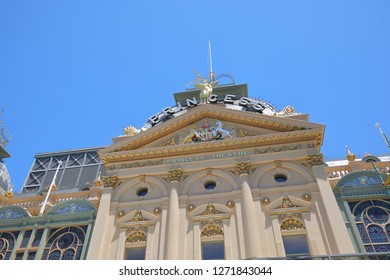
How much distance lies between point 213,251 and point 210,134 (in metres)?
8.68

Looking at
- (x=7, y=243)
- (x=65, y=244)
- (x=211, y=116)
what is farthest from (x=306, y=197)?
(x=7, y=243)

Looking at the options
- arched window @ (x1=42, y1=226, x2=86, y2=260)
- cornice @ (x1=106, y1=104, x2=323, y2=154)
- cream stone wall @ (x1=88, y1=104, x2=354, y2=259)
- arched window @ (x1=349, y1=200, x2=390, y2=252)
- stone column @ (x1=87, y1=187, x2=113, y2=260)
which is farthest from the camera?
cornice @ (x1=106, y1=104, x2=323, y2=154)

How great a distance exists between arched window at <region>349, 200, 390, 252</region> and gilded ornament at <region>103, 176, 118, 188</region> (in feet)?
49.4

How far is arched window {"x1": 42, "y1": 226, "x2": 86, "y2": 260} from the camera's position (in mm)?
21797

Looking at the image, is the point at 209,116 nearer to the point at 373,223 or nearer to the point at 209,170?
the point at 209,170

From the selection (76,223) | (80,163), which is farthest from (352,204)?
(80,163)

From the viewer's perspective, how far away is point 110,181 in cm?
2488

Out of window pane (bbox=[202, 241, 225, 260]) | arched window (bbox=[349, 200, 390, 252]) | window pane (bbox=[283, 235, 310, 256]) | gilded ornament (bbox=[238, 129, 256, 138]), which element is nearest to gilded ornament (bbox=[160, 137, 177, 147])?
gilded ornament (bbox=[238, 129, 256, 138])

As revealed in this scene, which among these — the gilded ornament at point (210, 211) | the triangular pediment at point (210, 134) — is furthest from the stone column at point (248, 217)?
the triangular pediment at point (210, 134)

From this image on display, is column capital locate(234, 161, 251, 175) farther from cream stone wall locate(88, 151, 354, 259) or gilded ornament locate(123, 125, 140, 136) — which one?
gilded ornament locate(123, 125, 140, 136)

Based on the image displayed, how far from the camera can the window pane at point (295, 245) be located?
64.6ft

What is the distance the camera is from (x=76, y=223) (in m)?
23.2
